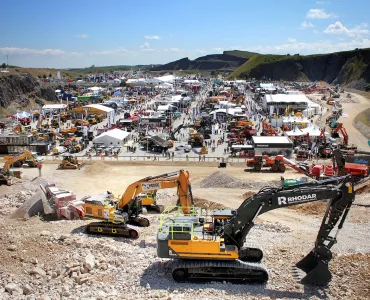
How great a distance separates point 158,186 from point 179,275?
475 cm

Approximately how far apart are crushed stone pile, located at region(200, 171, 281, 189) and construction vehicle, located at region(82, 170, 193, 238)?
913cm

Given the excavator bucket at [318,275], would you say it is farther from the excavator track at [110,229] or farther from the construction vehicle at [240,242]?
the excavator track at [110,229]

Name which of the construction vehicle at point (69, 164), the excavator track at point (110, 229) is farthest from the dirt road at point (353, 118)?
the excavator track at point (110, 229)

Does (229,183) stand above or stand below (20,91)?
below

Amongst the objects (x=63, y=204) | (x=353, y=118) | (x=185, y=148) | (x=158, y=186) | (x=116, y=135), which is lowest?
(x=185, y=148)

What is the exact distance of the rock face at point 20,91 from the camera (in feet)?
227

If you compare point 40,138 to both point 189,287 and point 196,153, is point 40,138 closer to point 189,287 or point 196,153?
point 196,153

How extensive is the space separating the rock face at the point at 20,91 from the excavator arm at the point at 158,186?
6008cm

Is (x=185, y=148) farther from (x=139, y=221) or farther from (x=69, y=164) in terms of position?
(x=139, y=221)

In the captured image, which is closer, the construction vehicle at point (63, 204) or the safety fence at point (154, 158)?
the construction vehicle at point (63, 204)

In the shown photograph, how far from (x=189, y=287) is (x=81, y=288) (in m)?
2.80

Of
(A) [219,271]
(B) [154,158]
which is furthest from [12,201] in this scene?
(A) [219,271]

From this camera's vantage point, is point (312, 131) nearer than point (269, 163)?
No

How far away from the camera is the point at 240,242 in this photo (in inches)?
427
